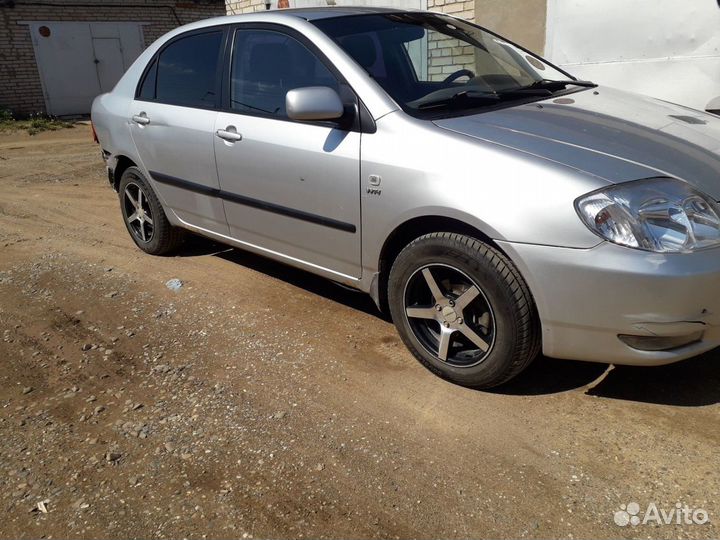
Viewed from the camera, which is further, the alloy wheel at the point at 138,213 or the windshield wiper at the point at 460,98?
the alloy wheel at the point at 138,213

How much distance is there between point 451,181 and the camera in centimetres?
271

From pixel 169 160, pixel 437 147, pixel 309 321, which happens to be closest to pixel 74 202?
pixel 169 160

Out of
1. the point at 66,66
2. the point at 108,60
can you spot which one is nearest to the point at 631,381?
the point at 66,66

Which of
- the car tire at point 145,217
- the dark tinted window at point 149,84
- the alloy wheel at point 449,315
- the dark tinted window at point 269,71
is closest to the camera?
A: the alloy wheel at point 449,315

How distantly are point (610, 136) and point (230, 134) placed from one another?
84.3 inches

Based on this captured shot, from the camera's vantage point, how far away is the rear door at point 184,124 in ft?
13.1

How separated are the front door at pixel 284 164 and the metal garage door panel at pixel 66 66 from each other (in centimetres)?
1552

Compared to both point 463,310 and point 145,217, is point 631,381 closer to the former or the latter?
point 463,310

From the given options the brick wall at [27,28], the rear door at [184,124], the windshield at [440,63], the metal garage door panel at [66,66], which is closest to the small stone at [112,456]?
the rear door at [184,124]

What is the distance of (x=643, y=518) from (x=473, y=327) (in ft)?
3.46

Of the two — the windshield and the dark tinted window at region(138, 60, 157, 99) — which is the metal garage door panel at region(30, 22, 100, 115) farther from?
the windshield

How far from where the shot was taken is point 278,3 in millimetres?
10312

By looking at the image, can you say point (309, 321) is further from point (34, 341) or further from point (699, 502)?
point (699, 502)

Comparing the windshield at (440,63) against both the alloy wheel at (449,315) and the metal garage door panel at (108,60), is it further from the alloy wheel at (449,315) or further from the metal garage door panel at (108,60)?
the metal garage door panel at (108,60)
